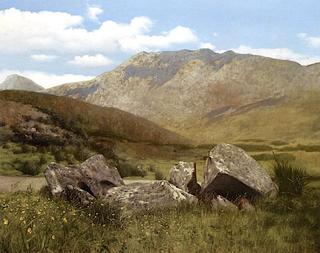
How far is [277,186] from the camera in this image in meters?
14.1

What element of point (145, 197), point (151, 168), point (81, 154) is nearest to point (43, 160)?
point (81, 154)

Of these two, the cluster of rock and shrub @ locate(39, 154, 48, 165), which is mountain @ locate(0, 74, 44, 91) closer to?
shrub @ locate(39, 154, 48, 165)

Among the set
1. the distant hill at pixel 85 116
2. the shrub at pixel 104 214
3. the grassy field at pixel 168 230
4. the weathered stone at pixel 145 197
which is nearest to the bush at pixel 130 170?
the distant hill at pixel 85 116

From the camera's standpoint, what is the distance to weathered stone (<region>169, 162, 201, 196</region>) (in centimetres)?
1493

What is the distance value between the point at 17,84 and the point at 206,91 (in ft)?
116

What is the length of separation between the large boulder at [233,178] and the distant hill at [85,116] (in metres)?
10.2

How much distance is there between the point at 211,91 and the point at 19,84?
1423 inches

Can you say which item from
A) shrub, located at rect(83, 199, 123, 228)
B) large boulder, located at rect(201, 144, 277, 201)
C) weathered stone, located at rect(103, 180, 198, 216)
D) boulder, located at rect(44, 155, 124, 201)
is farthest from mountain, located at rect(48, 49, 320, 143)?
shrub, located at rect(83, 199, 123, 228)

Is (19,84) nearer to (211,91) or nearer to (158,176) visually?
(211,91)

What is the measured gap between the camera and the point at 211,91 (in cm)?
6288

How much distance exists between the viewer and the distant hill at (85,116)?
74.8ft

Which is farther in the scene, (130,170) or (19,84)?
(19,84)

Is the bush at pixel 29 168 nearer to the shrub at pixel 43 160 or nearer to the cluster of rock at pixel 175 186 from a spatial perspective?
the shrub at pixel 43 160

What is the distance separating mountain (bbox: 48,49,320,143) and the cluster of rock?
3320cm
